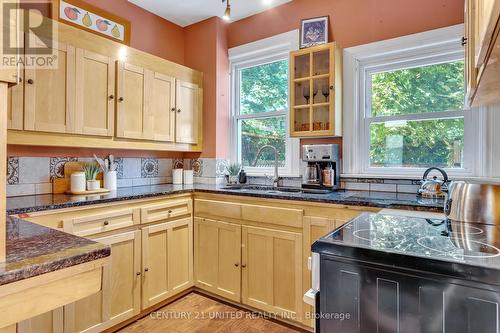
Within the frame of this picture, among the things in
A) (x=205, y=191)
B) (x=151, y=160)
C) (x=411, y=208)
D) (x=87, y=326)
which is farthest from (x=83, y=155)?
(x=411, y=208)

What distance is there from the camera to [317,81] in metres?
2.58

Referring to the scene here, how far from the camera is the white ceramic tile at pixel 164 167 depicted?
125 inches

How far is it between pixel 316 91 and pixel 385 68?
0.60m

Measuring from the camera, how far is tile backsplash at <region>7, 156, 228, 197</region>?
2.14m

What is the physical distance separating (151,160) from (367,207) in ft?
7.19

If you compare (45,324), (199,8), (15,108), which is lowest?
(45,324)

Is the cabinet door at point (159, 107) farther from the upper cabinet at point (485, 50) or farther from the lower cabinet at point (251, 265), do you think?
the upper cabinet at point (485, 50)

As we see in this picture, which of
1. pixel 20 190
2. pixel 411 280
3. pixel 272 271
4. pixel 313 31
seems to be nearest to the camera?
pixel 411 280

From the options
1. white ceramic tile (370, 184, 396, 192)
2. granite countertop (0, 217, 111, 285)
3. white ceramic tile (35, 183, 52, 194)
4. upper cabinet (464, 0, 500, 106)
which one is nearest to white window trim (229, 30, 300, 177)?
white ceramic tile (370, 184, 396, 192)

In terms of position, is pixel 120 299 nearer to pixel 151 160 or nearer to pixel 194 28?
pixel 151 160

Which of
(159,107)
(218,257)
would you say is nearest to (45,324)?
(218,257)

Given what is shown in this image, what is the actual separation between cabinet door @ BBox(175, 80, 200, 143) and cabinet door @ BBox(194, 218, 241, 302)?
0.91 meters

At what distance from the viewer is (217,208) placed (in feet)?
8.33

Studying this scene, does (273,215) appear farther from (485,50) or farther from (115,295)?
(485,50)
